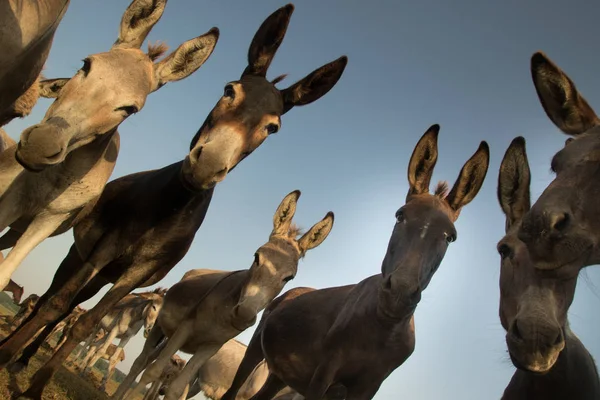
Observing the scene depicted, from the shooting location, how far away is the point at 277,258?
25.2 ft

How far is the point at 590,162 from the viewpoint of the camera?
3146 mm

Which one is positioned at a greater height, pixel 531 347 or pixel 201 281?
pixel 531 347

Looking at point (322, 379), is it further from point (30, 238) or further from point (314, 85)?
point (314, 85)

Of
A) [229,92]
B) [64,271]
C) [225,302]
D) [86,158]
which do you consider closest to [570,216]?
[229,92]

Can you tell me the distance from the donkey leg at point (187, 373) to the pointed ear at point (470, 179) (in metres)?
4.51

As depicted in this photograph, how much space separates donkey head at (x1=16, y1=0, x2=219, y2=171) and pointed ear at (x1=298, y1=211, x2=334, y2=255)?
3.92 m

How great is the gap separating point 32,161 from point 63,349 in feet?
8.04

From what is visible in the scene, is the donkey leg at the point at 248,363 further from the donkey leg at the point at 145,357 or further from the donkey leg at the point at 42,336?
the donkey leg at the point at 42,336

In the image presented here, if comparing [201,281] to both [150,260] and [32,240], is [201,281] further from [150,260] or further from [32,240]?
[32,240]

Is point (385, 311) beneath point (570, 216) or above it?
beneath

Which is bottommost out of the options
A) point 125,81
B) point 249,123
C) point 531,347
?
point 531,347

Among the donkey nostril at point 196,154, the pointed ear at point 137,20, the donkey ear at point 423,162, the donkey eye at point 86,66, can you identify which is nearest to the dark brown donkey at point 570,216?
the donkey ear at point 423,162

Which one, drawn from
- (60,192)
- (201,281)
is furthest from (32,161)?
(201,281)

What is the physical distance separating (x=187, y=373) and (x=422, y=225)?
430cm
